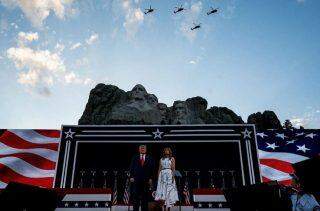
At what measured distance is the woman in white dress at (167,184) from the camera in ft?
31.2

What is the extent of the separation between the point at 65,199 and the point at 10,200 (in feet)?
7.40

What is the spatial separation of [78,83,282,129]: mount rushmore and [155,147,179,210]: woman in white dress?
20.2m

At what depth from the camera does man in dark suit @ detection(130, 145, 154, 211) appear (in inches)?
342

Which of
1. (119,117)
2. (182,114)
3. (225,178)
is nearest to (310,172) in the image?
(225,178)

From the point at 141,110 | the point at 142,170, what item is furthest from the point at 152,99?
the point at 142,170

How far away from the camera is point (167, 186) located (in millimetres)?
9586

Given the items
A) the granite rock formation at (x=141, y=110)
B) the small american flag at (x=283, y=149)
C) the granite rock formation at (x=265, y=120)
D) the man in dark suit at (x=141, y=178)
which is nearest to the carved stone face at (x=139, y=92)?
the granite rock formation at (x=141, y=110)

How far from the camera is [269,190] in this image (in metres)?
6.55

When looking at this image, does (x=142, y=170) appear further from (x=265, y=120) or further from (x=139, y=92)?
(x=265, y=120)

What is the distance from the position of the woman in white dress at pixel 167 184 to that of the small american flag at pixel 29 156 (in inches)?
186

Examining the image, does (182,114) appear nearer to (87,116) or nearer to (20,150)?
(87,116)

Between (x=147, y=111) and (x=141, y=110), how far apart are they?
2.11 ft

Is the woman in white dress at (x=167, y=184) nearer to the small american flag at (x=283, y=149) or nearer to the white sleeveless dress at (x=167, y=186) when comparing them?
the white sleeveless dress at (x=167, y=186)

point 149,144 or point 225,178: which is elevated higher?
point 149,144
